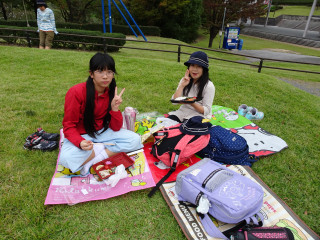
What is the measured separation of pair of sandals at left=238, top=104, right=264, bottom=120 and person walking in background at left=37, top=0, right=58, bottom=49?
285 inches

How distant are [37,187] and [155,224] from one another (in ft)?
4.39

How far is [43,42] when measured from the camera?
8.28 m

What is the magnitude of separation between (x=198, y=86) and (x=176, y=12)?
21.7 metres

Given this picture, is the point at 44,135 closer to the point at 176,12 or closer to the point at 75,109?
the point at 75,109

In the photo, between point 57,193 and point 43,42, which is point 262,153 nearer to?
point 57,193

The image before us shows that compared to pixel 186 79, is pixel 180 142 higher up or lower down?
lower down

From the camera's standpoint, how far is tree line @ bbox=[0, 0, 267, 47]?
21578mm

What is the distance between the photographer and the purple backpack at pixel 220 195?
1842 mm

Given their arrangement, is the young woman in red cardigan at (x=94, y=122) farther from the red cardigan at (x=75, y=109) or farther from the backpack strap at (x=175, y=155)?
the backpack strap at (x=175, y=155)

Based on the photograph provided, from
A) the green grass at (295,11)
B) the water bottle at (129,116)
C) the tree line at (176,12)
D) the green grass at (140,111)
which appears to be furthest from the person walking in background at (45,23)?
the green grass at (295,11)

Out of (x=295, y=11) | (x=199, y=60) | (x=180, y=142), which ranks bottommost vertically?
(x=180, y=142)

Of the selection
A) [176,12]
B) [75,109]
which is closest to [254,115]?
[75,109]

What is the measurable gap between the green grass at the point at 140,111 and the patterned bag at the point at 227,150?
0.20m

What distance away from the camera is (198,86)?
3080 millimetres
